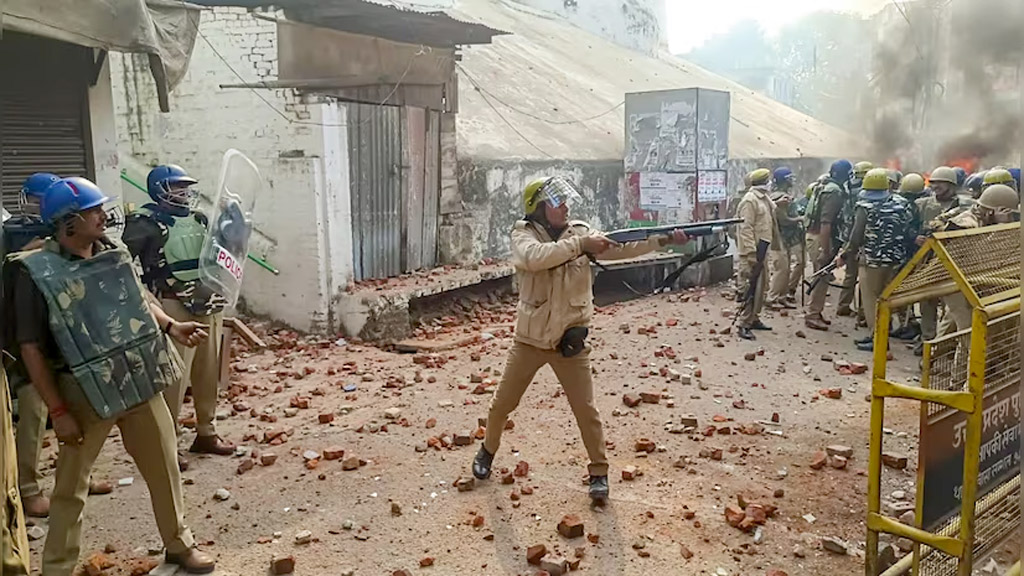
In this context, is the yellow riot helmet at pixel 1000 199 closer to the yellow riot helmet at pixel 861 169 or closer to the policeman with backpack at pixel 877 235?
the policeman with backpack at pixel 877 235

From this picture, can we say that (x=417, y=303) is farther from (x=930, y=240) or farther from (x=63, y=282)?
(x=930, y=240)

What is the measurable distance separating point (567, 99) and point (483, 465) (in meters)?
16.5

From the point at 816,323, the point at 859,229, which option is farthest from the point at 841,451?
the point at 816,323

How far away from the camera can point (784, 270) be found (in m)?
9.79

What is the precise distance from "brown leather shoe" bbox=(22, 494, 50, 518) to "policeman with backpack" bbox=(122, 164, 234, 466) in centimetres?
82

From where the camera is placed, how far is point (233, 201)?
518 cm

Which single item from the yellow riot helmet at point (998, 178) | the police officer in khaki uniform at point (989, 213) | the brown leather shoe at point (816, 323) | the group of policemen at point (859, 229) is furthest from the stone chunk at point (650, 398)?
the yellow riot helmet at point (998, 178)

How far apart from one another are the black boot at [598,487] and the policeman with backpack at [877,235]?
4.44 metres

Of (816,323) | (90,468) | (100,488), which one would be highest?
(90,468)

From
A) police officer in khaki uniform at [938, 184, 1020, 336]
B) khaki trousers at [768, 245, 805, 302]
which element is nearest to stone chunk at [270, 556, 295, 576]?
police officer in khaki uniform at [938, 184, 1020, 336]

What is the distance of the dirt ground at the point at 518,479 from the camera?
155 inches

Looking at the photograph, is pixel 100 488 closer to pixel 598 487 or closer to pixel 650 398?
pixel 598 487

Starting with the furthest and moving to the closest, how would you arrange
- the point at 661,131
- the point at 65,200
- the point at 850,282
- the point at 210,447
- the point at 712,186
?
the point at 661,131
the point at 712,186
the point at 850,282
the point at 210,447
the point at 65,200

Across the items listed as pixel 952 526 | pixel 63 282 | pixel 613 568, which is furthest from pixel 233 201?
pixel 952 526
